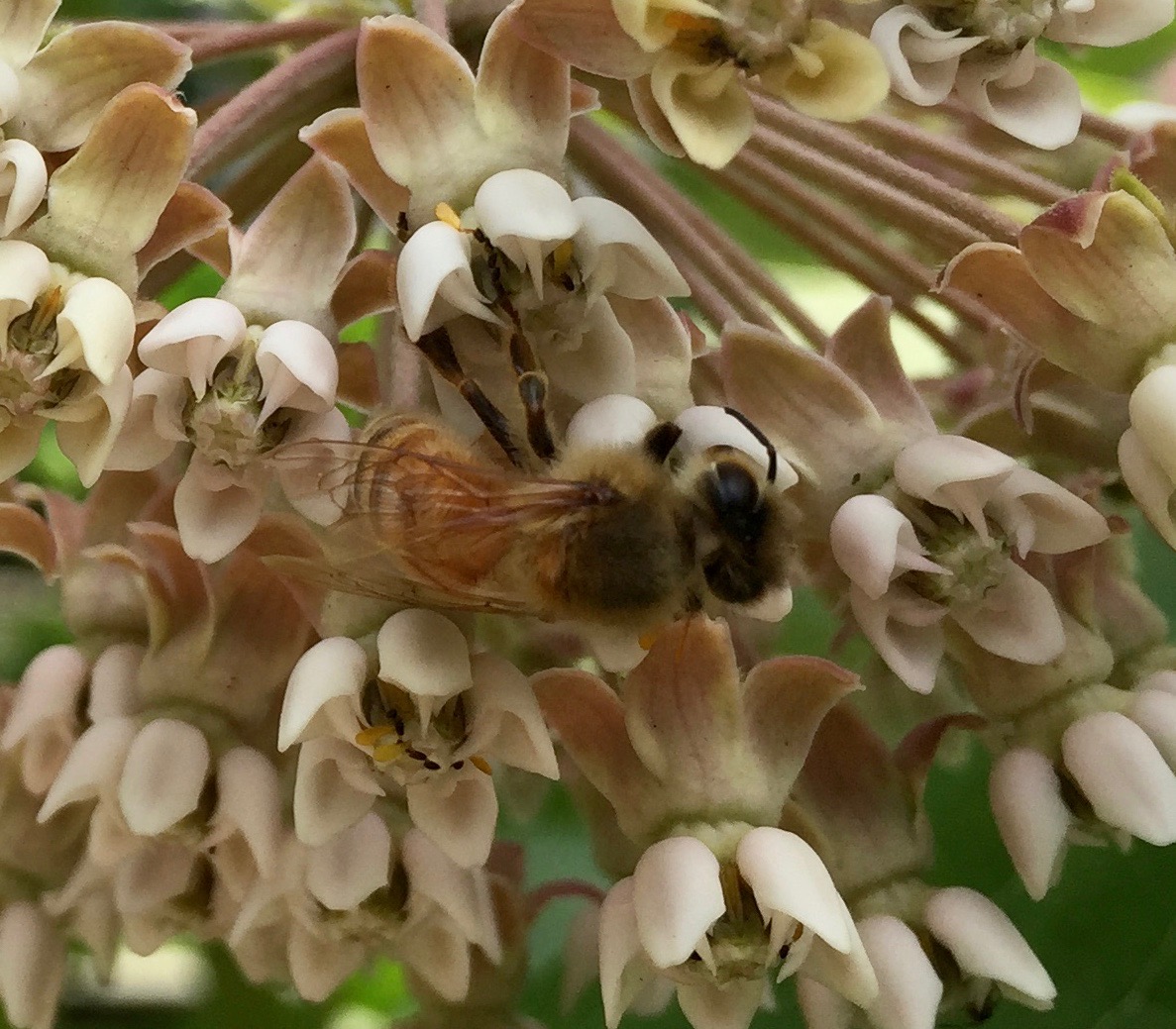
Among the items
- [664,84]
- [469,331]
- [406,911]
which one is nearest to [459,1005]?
[406,911]

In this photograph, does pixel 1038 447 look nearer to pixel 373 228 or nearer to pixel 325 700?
pixel 325 700

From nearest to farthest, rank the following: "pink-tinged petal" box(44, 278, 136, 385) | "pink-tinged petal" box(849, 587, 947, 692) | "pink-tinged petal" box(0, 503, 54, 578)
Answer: "pink-tinged petal" box(44, 278, 136, 385) < "pink-tinged petal" box(849, 587, 947, 692) < "pink-tinged petal" box(0, 503, 54, 578)

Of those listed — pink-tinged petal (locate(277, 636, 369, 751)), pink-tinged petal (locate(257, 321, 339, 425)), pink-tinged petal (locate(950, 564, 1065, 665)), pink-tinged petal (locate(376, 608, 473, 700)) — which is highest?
pink-tinged petal (locate(257, 321, 339, 425))

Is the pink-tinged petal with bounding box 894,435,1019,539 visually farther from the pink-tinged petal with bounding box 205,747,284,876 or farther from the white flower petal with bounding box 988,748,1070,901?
the pink-tinged petal with bounding box 205,747,284,876

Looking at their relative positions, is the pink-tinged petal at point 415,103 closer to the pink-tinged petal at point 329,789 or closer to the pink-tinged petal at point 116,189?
the pink-tinged petal at point 116,189

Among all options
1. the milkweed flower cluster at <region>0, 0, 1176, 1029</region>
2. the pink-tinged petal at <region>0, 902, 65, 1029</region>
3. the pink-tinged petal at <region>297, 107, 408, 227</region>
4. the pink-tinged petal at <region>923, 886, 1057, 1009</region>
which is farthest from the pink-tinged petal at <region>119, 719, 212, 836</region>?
the pink-tinged petal at <region>923, 886, 1057, 1009</region>

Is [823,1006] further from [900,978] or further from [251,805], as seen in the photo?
[251,805]

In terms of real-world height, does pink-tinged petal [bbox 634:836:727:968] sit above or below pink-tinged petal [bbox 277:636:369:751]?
below

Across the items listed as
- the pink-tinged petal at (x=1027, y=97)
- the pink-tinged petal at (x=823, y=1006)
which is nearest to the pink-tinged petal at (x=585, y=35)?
the pink-tinged petal at (x=1027, y=97)

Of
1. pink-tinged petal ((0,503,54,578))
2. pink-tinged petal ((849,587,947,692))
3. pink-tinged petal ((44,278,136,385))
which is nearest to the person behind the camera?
pink-tinged petal ((44,278,136,385))

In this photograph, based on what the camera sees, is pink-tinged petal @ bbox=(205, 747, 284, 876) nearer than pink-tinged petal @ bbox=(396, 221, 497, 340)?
No
